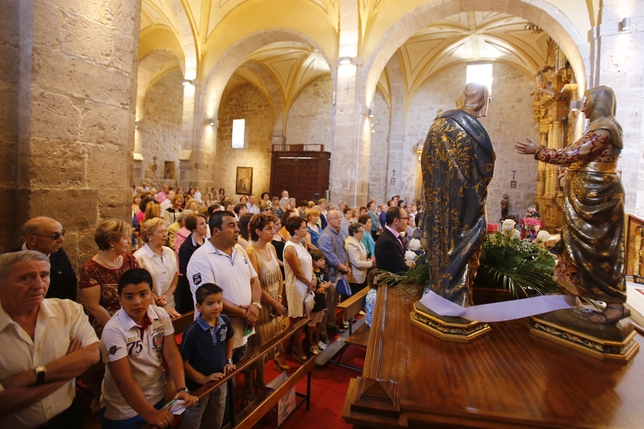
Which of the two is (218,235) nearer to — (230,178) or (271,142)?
(271,142)

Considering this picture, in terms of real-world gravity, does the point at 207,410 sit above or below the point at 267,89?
below

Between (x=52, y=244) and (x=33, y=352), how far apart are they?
3.65 feet

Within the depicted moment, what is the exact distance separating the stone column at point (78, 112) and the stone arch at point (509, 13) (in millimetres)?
8188

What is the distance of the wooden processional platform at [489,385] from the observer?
1.36 m

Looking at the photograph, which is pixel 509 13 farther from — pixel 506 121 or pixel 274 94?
pixel 274 94

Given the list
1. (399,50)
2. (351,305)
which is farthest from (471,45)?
(351,305)

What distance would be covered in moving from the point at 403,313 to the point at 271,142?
1824cm

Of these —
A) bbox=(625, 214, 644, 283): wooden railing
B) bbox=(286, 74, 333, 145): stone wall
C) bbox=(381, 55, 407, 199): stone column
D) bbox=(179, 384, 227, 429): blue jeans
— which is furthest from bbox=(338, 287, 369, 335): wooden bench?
bbox=(286, 74, 333, 145): stone wall

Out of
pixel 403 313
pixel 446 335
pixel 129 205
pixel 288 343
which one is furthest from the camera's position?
pixel 288 343

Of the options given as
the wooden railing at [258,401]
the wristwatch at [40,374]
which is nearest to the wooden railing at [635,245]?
the wooden railing at [258,401]

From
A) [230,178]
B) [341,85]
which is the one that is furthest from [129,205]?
[230,178]

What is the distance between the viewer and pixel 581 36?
864 centimetres

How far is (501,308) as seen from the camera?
6.59 feet

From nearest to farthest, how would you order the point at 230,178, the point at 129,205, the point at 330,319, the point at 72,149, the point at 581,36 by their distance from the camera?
1. the point at 72,149
2. the point at 129,205
3. the point at 330,319
4. the point at 581,36
5. the point at 230,178
